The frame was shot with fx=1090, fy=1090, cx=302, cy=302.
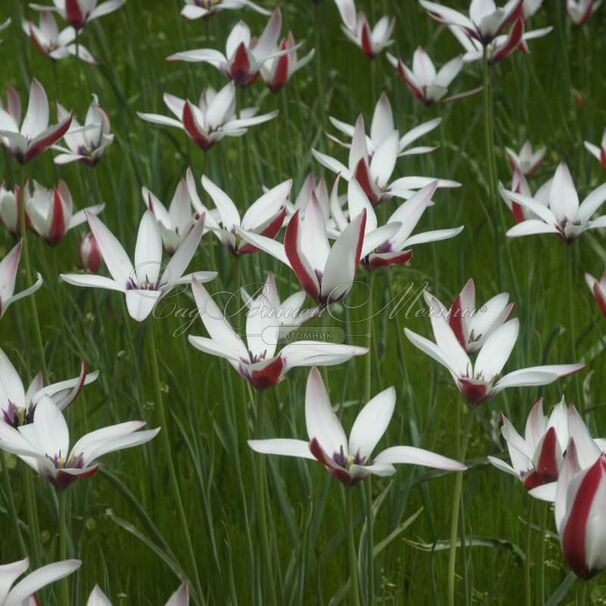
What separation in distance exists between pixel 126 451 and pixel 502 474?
704mm

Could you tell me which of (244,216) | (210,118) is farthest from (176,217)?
(210,118)

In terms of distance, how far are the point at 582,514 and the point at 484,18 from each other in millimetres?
1249

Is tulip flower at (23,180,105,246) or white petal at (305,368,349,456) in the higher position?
tulip flower at (23,180,105,246)

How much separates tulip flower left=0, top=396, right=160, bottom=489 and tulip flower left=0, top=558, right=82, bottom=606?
0.14 meters

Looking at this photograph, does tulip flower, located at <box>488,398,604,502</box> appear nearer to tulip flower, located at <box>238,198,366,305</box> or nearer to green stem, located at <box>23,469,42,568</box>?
tulip flower, located at <box>238,198,366,305</box>

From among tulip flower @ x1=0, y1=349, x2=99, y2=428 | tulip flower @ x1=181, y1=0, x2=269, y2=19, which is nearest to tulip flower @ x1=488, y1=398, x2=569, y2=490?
tulip flower @ x1=0, y1=349, x2=99, y2=428

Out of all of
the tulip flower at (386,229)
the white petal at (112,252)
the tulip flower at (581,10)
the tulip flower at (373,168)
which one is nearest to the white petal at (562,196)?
the tulip flower at (373,168)

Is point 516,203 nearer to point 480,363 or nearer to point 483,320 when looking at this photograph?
point 483,320

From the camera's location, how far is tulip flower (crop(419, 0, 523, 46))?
194 centimetres

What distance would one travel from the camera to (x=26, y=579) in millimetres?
974

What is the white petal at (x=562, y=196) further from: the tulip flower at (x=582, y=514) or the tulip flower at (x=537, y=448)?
the tulip flower at (x=582, y=514)

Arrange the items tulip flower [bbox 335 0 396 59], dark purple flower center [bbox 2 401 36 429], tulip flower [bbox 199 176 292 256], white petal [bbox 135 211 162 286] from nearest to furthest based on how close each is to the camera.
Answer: dark purple flower center [bbox 2 401 36 429] < white petal [bbox 135 211 162 286] < tulip flower [bbox 199 176 292 256] < tulip flower [bbox 335 0 396 59]

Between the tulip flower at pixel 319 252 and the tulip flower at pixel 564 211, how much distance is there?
47 centimetres

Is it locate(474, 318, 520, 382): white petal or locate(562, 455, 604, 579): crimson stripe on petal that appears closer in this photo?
locate(562, 455, 604, 579): crimson stripe on petal
